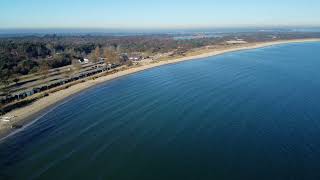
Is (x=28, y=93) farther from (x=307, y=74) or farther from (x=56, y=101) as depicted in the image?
(x=307, y=74)

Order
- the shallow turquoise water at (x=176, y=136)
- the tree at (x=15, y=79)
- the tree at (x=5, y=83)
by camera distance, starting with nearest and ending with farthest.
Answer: the shallow turquoise water at (x=176, y=136) → the tree at (x=5, y=83) → the tree at (x=15, y=79)

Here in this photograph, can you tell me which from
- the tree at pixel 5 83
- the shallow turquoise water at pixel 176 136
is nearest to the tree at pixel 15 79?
the tree at pixel 5 83

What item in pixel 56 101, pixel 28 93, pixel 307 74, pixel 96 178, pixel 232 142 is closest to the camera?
pixel 96 178

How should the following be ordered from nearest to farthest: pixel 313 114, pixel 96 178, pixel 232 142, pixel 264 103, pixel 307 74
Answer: pixel 96 178, pixel 232 142, pixel 313 114, pixel 264 103, pixel 307 74

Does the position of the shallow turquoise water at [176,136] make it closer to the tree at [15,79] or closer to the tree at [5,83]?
the tree at [5,83]

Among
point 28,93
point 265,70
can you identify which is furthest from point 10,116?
point 265,70

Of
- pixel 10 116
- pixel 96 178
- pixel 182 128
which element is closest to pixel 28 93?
pixel 10 116

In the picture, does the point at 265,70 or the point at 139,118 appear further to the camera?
the point at 265,70

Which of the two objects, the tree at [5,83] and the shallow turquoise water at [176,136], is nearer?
the shallow turquoise water at [176,136]
